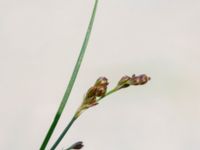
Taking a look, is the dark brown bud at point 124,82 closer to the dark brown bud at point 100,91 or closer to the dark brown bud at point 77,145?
the dark brown bud at point 100,91

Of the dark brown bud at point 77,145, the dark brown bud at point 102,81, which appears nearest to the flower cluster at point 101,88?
the dark brown bud at point 102,81

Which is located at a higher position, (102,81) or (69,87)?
(69,87)

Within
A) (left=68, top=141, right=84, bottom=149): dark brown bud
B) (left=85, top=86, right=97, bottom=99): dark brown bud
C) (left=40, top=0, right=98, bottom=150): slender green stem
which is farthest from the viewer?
(left=85, top=86, right=97, bottom=99): dark brown bud

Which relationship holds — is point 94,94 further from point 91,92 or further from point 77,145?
point 77,145

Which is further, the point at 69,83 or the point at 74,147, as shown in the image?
the point at 74,147

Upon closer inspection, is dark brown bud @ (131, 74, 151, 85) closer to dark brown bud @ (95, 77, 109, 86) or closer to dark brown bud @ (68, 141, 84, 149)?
dark brown bud @ (95, 77, 109, 86)

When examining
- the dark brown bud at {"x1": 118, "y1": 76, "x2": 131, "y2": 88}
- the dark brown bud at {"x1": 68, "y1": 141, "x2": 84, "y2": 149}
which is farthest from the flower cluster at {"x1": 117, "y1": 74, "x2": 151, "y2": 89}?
the dark brown bud at {"x1": 68, "y1": 141, "x2": 84, "y2": 149}

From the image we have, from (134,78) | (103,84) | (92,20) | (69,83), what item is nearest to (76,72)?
(69,83)

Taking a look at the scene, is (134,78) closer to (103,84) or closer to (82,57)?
(103,84)

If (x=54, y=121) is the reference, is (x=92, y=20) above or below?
above

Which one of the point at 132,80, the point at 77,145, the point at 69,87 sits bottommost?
the point at 77,145

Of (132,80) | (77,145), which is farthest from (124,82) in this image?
(77,145)
